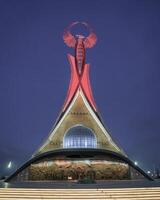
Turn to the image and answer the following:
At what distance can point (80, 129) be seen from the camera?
3594cm

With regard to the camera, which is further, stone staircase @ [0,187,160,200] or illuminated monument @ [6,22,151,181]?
illuminated monument @ [6,22,151,181]

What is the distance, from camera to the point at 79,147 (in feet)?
115

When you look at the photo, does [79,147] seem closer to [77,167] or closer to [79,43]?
[77,167]

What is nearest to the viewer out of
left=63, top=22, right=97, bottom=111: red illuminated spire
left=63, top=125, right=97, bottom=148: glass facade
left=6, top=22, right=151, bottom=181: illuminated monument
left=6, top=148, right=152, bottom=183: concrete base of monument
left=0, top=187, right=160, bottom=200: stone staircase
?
left=0, top=187, right=160, bottom=200: stone staircase

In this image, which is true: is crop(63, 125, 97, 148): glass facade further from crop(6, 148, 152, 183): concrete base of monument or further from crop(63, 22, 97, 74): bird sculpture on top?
crop(63, 22, 97, 74): bird sculpture on top

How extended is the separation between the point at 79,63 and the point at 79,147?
12.7m

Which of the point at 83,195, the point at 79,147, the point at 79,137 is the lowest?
the point at 83,195

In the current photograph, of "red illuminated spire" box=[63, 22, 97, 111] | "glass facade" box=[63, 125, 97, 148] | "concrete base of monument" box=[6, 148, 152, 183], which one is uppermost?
"red illuminated spire" box=[63, 22, 97, 111]

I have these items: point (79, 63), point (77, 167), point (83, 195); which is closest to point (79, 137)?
point (77, 167)

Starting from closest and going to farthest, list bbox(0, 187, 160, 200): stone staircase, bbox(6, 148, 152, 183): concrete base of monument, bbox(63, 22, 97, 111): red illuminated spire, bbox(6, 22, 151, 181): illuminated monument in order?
1. bbox(0, 187, 160, 200): stone staircase
2. bbox(6, 148, 152, 183): concrete base of monument
3. bbox(6, 22, 151, 181): illuminated monument
4. bbox(63, 22, 97, 111): red illuminated spire

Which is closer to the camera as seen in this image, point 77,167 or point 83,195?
point 83,195

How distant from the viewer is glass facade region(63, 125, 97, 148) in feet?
116

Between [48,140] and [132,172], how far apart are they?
1147 cm

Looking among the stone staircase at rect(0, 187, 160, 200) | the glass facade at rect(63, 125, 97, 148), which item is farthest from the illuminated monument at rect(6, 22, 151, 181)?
the stone staircase at rect(0, 187, 160, 200)
